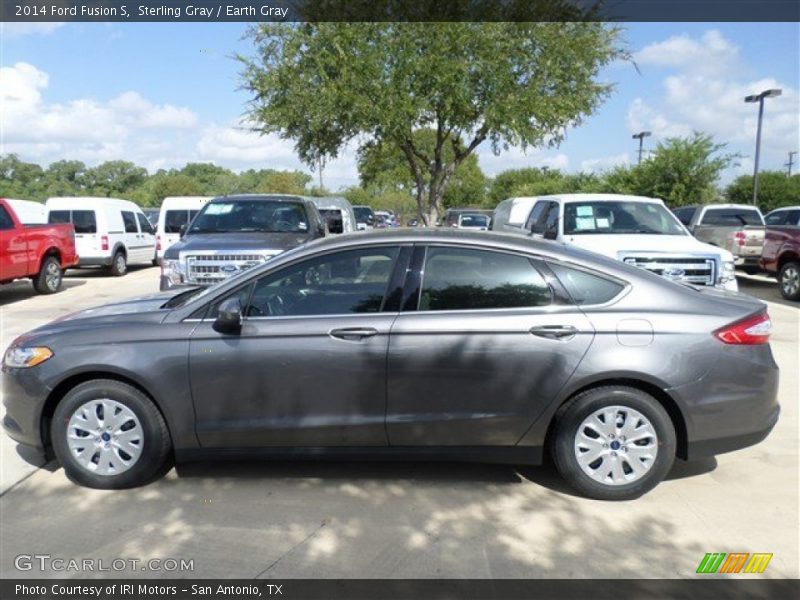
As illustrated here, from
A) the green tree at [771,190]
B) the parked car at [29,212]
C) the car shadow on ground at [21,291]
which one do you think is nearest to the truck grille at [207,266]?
the car shadow on ground at [21,291]

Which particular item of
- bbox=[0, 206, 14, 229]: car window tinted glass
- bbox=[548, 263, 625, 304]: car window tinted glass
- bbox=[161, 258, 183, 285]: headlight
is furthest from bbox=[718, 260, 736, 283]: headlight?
bbox=[0, 206, 14, 229]: car window tinted glass

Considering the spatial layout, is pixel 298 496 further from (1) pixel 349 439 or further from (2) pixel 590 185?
(2) pixel 590 185

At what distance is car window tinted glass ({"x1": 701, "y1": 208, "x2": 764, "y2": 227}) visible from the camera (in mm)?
16188

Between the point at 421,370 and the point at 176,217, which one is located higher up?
the point at 176,217

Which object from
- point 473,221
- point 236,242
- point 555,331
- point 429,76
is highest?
point 429,76

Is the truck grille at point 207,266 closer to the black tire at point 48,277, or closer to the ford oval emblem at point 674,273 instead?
the ford oval emblem at point 674,273

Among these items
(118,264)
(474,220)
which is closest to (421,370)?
(118,264)

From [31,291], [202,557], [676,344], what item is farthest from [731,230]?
[31,291]

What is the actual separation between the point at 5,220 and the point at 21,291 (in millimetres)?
3139

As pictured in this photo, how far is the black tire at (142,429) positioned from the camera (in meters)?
3.94

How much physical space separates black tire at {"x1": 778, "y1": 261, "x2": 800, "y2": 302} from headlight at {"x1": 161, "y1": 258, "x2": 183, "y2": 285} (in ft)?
35.8

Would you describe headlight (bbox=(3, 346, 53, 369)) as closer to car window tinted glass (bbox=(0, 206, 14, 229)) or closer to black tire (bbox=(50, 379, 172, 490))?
black tire (bbox=(50, 379, 172, 490))

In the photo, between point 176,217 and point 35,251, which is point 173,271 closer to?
point 35,251

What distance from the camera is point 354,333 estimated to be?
12.5 feet
